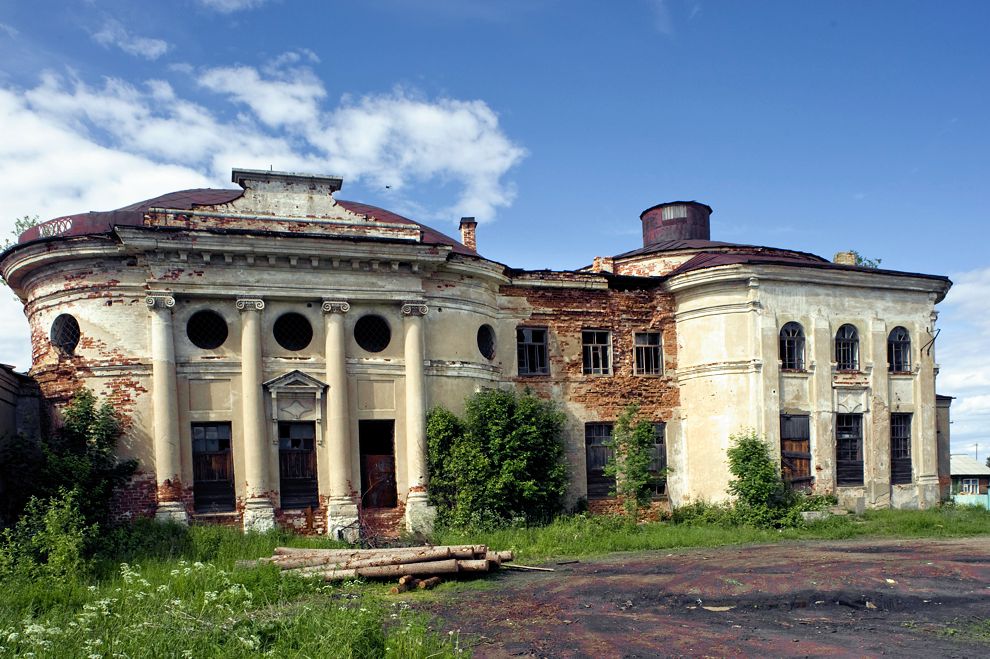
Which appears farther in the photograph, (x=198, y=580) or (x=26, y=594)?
(x=198, y=580)

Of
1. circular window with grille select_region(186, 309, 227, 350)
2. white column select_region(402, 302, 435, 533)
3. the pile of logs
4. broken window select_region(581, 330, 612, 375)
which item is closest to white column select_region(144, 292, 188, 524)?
circular window with grille select_region(186, 309, 227, 350)

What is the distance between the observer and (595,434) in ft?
66.0

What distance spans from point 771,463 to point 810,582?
24.2 ft

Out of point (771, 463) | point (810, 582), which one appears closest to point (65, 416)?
point (810, 582)

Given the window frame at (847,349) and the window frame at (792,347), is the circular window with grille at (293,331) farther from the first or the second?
the window frame at (847,349)

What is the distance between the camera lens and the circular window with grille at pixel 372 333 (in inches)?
690

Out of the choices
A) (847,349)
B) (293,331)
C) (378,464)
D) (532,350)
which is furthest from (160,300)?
(847,349)

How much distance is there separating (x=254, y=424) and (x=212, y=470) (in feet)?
4.20

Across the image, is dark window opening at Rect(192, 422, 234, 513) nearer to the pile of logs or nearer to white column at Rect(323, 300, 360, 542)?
white column at Rect(323, 300, 360, 542)

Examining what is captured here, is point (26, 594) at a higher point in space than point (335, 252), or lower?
lower

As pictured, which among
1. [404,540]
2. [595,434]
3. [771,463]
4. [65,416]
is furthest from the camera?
[595,434]

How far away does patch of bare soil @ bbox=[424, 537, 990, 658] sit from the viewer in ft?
28.7

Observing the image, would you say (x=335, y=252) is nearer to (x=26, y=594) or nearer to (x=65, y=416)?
(x=65, y=416)

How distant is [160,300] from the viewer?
15773 mm
